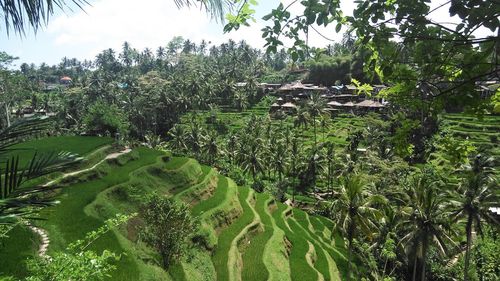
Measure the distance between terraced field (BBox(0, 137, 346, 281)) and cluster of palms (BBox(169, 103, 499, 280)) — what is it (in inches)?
179

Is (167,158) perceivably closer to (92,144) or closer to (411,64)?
(92,144)

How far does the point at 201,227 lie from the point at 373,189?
2037 centimetres

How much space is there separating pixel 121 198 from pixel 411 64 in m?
28.6

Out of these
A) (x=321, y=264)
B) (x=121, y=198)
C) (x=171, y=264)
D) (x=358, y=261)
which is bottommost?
(x=358, y=261)

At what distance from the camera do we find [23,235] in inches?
809

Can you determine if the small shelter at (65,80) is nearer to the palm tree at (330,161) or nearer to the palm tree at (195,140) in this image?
the palm tree at (195,140)

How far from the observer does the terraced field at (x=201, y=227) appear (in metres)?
23.1

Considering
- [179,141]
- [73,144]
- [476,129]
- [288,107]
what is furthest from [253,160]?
[476,129]

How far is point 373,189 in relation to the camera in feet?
135

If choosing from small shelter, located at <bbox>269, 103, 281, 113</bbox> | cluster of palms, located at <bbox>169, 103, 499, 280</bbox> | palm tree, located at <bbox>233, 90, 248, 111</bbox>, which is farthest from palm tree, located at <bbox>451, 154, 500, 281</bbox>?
palm tree, located at <bbox>233, 90, 248, 111</bbox>

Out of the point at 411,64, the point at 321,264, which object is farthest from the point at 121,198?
the point at 411,64

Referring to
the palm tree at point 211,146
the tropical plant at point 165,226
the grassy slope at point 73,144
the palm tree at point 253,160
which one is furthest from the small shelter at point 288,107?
the tropical plant at point 165,226

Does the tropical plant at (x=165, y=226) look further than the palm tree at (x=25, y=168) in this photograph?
Yes

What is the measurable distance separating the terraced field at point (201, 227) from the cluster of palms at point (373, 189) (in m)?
4.55
